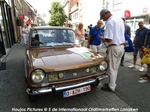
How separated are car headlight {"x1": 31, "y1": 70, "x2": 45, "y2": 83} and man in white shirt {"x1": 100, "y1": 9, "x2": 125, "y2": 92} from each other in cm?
170

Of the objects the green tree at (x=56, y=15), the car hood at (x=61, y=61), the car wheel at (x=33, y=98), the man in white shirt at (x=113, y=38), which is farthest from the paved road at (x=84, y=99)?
the green tree at (x=56, y=15)

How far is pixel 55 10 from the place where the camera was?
37.9 metres

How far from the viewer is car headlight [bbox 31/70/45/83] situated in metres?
2.19

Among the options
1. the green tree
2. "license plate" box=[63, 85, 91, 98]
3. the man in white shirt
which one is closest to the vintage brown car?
"license plate" box=[63, 85, 91, 98]

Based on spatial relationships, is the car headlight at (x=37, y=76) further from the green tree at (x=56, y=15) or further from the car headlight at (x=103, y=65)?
the green tree at (x=56, y=15)

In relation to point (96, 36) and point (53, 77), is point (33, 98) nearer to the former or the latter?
point (53, 77)

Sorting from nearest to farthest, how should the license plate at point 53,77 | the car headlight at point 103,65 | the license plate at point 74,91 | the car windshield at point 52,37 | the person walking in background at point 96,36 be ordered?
the license plate at point 53,77, the license plate at point 74,91, the car headlight at point 103,65, the car windshield at point 52,37, the person walking in background at point 96,36

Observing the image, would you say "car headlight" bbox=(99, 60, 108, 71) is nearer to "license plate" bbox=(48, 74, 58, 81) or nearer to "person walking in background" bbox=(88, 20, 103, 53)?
"license plate" bbox=(48, 74, 58, 81)

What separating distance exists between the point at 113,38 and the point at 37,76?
193 centimetres

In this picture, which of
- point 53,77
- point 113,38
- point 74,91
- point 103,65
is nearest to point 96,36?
point 113,38

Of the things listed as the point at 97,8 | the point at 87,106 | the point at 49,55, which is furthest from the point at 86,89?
the point at 97,8

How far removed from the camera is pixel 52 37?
3.55 metres

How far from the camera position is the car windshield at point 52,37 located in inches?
133

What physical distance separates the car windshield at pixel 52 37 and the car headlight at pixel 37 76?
1.32 meters
